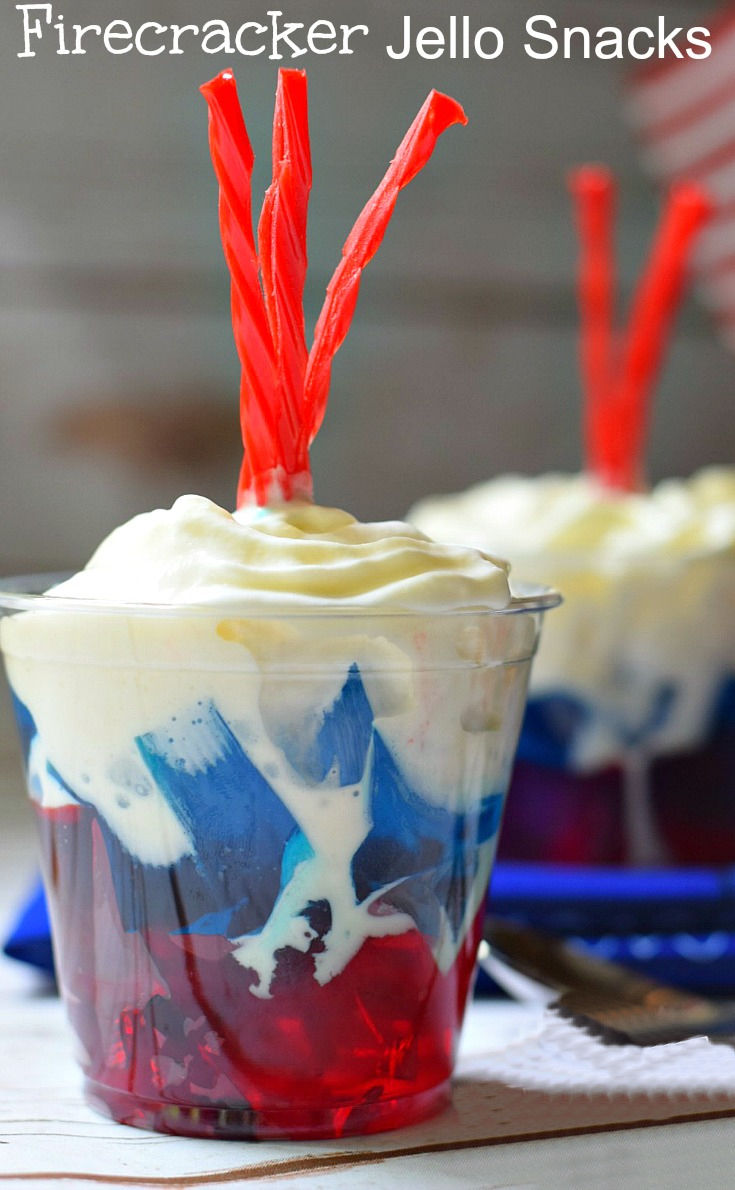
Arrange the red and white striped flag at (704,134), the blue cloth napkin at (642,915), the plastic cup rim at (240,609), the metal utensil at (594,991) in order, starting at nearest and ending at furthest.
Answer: the plastic cup rim at (240,609), the metal utensil at (594,991), the blue cloth napkin at (642,915), the red and white striped flag at (704,134)

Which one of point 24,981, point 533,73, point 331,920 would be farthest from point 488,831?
point 533,73

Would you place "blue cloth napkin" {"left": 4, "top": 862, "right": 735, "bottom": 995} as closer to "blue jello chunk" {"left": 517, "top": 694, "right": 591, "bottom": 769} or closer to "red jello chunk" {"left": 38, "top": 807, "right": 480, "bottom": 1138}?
"blue jello chunk" {"left": 517, "top": 694, "right": 591, "bottom": 769}

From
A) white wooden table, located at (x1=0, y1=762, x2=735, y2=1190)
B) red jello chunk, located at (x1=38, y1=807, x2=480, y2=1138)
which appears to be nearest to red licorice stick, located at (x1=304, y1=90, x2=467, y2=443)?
red jello chunk, located at (x1=38, y1=807, x2=480, y2=1138)

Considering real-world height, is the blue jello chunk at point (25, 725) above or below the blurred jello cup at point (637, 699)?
above

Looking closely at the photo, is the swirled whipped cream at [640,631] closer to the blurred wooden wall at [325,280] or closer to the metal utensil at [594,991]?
the metal utensil at [594,991]

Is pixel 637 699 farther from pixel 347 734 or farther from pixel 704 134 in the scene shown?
pixel 704 134

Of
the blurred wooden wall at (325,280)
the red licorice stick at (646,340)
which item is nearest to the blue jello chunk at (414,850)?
the red licorice stick at (646,340)

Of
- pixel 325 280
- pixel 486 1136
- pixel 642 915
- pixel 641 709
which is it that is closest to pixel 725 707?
pixel 641 709

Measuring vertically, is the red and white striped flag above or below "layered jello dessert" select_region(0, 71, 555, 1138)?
above
